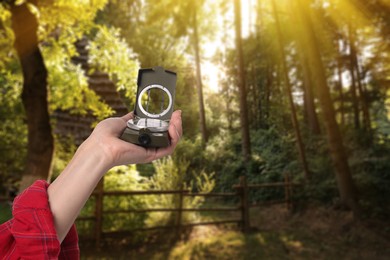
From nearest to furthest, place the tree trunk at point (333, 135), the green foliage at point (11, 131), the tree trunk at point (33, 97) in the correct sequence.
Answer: the tree trunk at point (33, 97) < the tree trunk at point (333, 135) < the green foliage at point (11, 131)

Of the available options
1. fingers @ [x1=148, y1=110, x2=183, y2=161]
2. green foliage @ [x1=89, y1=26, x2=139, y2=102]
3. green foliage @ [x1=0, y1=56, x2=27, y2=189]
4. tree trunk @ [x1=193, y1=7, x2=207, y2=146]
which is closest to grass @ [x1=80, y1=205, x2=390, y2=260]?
green foliage @ [x1=89, y1=26, x2=139, y2=102]

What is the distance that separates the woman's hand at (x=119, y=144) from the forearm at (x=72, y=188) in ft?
0.10

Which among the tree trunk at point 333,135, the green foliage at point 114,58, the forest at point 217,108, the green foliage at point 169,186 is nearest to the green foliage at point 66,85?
the forest at point 217,108

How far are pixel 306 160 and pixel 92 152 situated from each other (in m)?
11.2

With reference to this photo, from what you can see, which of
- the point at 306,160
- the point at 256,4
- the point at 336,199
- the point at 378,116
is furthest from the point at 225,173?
the point at 378,116

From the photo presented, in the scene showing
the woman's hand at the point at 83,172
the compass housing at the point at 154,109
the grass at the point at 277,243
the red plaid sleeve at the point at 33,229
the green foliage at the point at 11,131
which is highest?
the green foliage at the point at 11,131

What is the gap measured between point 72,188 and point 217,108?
579 inches

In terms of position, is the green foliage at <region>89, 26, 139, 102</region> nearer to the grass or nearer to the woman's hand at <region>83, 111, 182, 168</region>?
the grass

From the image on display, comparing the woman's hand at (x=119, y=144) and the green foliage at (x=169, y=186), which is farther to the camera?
the green foliage at (x=169, y=186)

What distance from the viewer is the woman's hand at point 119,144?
0.69 meters

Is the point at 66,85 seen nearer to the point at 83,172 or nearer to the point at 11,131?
the point at 11,131

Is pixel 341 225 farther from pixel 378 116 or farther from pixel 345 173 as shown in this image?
pixel 378 116

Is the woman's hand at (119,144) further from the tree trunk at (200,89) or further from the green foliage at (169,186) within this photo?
the tree trunk at (200,89)

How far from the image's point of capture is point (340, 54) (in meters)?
16.0
